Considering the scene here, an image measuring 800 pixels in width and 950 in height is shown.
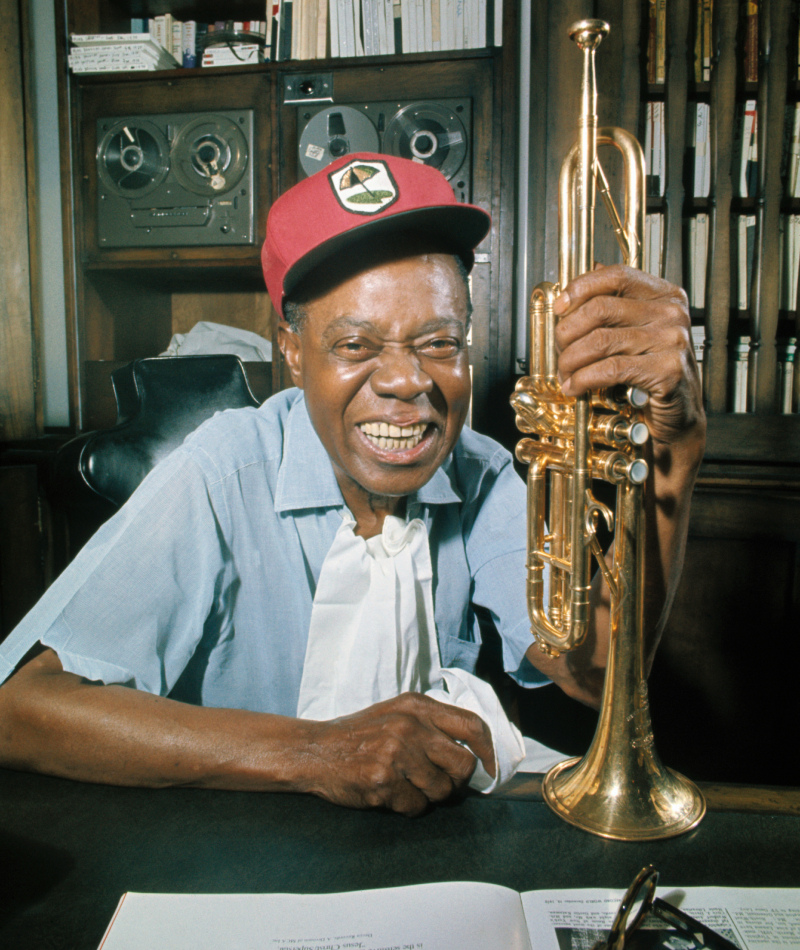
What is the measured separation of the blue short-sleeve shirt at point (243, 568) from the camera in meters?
0.87

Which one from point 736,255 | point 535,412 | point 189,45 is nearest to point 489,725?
point 535,412

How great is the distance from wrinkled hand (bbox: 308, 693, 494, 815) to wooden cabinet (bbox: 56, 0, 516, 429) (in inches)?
64.1

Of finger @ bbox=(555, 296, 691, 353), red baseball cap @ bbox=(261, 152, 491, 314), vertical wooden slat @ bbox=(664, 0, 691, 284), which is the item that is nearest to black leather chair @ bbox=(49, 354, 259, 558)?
red baseball cap @ bbox=(261, 152, 491, 314)

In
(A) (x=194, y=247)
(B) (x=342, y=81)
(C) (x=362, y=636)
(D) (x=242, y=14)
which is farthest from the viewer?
(D) (x=242, y=14)

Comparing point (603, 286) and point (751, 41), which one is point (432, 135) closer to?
point (751, 41)

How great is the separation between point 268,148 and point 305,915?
7.75ft

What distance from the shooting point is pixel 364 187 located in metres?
1.00

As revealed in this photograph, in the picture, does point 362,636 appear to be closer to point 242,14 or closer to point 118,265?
point 118,265

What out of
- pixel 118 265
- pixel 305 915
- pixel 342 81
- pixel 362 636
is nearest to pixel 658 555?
pixel 362 636

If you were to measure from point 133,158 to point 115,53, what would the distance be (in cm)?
37

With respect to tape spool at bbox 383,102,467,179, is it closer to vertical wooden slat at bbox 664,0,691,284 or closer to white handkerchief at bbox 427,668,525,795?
vertical wooden slat at bbox 664,0,691,284

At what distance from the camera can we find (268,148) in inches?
89.0

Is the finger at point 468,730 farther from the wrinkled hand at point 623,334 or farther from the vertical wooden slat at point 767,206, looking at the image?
the vertical wooden slat at point 767,206

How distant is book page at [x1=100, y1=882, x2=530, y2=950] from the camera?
0.46 meters
